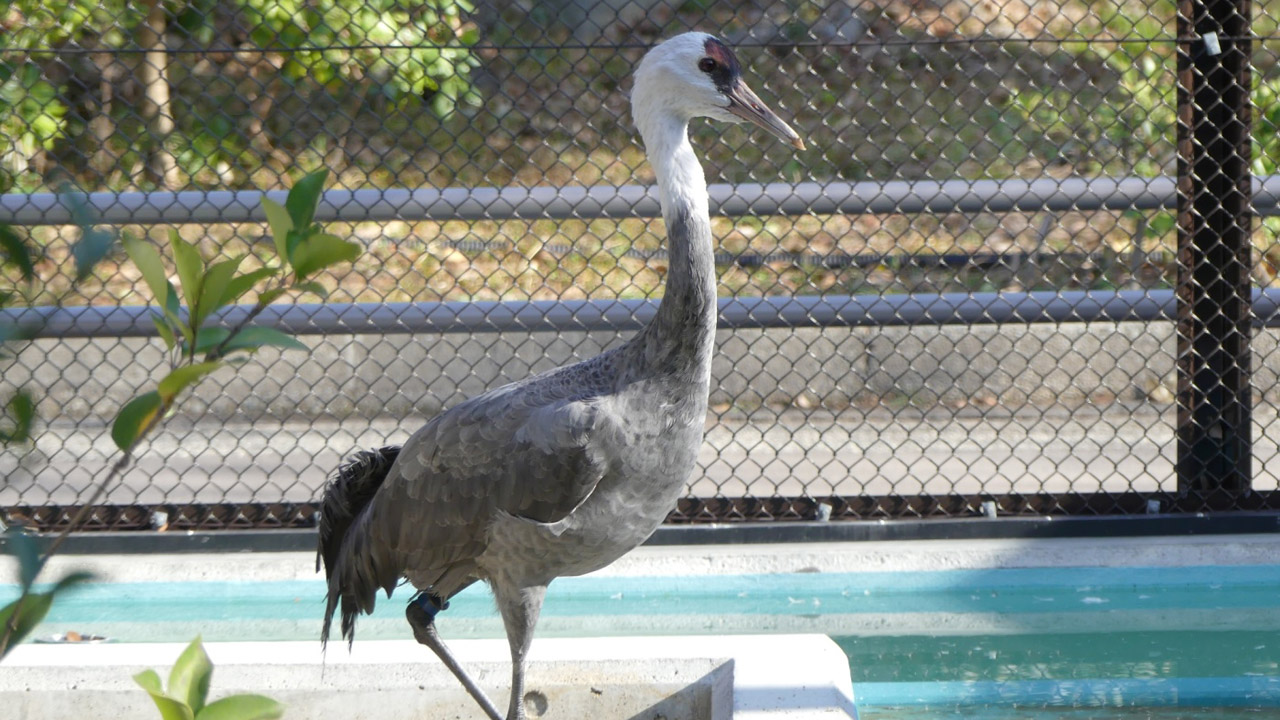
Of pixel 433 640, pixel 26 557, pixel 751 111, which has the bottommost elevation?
pixel 433 640

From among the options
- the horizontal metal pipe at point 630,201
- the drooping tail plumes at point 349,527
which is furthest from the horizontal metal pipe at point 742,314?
the drooping tail plumes at point 349,527

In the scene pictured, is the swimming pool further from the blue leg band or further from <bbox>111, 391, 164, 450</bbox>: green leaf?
<bbox>111, 391, 164, 450</bbox>: green leaf

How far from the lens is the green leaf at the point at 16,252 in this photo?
2.67 ft

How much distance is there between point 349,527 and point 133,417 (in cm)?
233

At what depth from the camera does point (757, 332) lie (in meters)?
6.14

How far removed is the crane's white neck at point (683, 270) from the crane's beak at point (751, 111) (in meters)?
0.15

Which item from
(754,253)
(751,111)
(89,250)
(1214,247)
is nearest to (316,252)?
(89,250)

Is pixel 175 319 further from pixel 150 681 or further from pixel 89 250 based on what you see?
pixel 150 681

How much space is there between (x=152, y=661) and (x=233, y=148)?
5274mm

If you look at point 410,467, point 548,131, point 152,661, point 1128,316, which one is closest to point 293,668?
point 152,661

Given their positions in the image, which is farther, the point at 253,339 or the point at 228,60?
the point at 228,60

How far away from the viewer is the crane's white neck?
8.67 ft

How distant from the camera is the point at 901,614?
4.20 meters

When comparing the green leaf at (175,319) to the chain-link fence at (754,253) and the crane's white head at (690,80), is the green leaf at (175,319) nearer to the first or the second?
the chain-link fence at (754,253)
